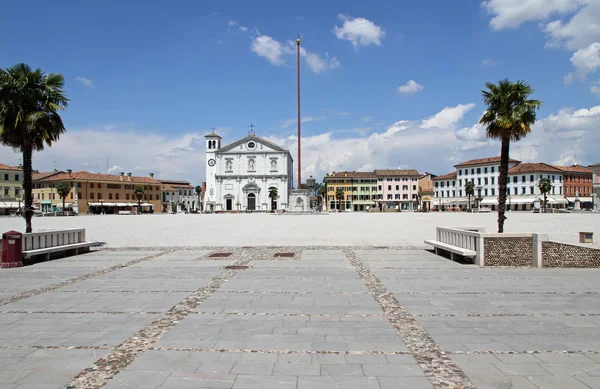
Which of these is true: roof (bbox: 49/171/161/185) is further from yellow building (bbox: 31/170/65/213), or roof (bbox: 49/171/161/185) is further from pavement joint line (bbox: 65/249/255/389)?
pavement joint line (bbox: 65/249/255/389)

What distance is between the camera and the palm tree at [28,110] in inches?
569

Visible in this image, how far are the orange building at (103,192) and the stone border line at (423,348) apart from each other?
84296 mm

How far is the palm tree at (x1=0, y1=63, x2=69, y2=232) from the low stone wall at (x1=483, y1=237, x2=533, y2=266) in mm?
14891

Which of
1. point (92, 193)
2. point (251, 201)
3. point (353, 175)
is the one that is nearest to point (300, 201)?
point (251, 201)

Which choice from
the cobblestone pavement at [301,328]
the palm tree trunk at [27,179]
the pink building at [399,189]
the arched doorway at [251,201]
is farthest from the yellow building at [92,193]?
the cobblestone pavement at [301,328]

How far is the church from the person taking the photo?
97812 millimetres

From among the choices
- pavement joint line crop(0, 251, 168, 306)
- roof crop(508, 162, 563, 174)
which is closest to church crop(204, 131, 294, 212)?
roof crop(508, 162, 563, 174)

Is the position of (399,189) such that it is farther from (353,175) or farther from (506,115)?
(506,115)

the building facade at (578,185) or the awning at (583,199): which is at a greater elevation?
the building facade at (578,185)

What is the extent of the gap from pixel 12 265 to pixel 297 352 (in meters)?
10.0

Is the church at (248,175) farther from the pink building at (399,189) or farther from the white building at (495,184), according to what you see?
the white building at (495,184)

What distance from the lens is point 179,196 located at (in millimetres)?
127500

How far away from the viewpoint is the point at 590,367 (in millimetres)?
4348

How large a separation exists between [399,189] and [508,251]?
101446mm
